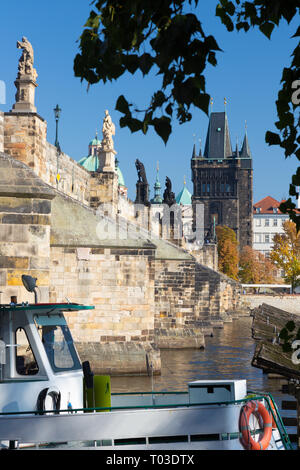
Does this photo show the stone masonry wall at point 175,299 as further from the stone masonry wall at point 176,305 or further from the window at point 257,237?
the window at point 257,237

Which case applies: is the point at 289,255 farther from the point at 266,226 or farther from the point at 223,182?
the point at 266,226

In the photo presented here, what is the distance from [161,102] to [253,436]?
6.20m

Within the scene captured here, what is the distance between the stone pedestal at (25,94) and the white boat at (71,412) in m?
12.8

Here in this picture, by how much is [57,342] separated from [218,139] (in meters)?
149

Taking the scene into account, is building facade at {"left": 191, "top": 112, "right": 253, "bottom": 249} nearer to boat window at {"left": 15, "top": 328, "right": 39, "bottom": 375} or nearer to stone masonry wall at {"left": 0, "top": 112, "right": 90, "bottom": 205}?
stone masonry wall at {"left": 0, "top": 112, "right": 90, "bottom": 205}

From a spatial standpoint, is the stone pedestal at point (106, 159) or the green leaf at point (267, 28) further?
the stone pedestal at point (106, 159)

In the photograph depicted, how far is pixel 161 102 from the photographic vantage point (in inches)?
175

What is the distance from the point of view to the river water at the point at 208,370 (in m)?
19.8

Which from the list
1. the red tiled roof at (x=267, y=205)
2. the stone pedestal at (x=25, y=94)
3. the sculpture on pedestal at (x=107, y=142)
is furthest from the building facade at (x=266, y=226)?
the stone pedestal at (x=25, y=94)

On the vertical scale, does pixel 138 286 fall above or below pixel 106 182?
below

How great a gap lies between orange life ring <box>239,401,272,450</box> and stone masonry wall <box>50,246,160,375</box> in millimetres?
11958

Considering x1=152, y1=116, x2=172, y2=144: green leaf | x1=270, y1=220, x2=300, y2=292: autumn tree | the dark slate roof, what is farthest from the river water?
the dark slate roof

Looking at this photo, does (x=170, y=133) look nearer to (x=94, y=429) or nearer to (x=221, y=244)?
(x=94, y=429)
